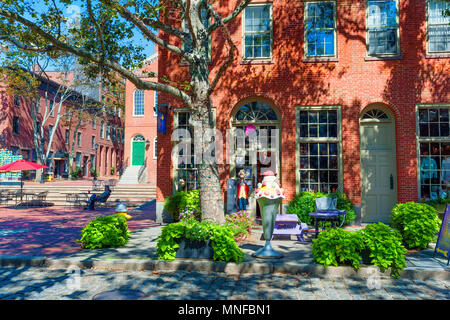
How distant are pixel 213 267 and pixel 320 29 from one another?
31.6 feet

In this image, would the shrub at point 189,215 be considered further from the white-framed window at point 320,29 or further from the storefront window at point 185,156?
the white-framed window at point 320,29

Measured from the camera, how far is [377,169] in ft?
39.3

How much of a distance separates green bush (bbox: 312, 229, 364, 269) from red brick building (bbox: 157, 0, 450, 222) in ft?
18.3

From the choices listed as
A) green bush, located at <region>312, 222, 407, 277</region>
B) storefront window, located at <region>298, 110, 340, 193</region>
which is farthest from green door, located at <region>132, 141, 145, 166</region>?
green bush, located at <region>312, 222, 407, 277</region>

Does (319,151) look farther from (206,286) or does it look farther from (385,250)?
(206,286)

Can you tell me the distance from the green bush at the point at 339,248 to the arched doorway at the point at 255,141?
593cm

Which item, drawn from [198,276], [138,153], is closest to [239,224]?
[198,276]

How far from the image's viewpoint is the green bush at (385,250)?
5.87 metres

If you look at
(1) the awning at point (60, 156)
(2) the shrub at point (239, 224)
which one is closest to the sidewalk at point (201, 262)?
(2) the shrub at point (239, 224)
